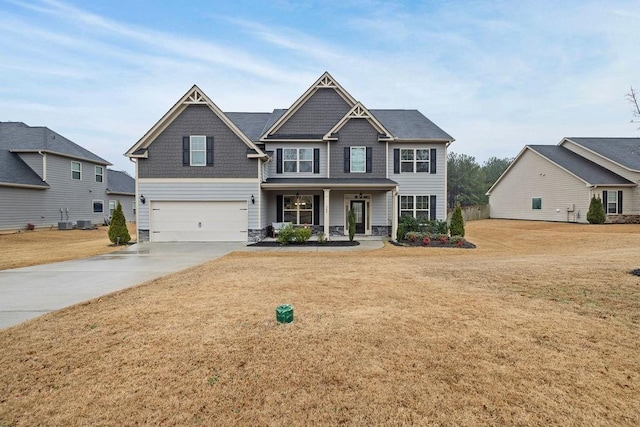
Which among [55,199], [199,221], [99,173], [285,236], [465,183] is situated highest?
[465,183]

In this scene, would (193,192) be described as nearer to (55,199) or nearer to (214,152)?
(214,152)

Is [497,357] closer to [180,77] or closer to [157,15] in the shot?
[157,15]

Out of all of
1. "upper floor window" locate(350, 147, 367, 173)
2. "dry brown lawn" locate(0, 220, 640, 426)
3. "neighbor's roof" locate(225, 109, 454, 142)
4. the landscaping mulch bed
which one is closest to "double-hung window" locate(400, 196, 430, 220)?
"upper floor window" locate(350, 147, 367, 173)

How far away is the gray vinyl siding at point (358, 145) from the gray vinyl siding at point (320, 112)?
1.33 meters

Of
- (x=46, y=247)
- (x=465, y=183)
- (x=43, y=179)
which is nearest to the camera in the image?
(x=46, y=247)

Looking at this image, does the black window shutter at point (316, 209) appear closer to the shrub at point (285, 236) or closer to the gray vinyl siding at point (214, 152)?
the shrub at point (285, 236)

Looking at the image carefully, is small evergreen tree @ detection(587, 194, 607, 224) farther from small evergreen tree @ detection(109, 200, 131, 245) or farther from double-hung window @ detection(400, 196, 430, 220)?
small evergreen tree @ detection(109, 200, 131, 245)

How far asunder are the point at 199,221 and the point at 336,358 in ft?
47.9

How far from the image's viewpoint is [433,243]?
15.1m

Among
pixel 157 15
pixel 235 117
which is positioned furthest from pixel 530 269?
pixel 157 15

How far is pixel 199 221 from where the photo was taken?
16.4 m

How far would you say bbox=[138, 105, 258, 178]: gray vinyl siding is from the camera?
16.2 metres

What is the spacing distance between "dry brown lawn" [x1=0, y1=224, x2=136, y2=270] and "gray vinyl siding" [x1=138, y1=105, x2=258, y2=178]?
4613mm

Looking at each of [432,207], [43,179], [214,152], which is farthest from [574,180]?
[43,179]
